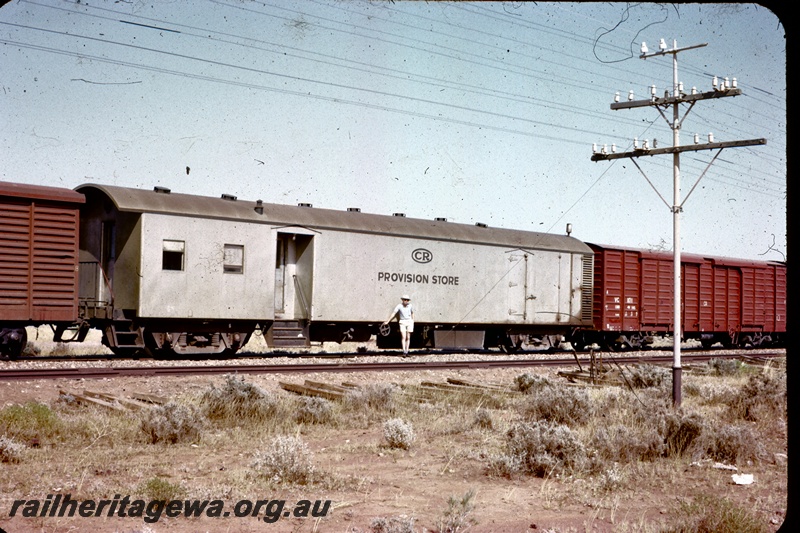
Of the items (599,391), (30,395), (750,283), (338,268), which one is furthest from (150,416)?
(750,283)

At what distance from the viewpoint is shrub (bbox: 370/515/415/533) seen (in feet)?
14.8

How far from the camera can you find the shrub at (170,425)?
7570 mm

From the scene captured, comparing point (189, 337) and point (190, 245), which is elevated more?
point (190, 245)

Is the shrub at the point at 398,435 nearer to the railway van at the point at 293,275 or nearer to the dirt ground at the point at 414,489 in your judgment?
the dirt ground at the point at 414,489

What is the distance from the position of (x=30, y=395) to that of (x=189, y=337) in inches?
263

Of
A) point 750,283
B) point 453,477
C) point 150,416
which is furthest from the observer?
point 750,283

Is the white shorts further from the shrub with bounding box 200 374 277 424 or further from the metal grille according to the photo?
the shrub with bounding box 200 374 277 424

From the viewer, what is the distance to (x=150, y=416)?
7.86 metres

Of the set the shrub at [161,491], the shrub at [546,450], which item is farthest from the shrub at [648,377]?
the shrub at [161,491]

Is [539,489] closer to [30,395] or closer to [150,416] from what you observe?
[150,416]

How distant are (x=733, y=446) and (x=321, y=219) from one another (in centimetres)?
1200

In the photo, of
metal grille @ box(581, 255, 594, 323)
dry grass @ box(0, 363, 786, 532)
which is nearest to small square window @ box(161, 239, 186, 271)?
dry grass @ box(0, 363, 786, 532)

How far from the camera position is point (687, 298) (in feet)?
84.6

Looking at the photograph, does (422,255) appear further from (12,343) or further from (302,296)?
(12,343)
